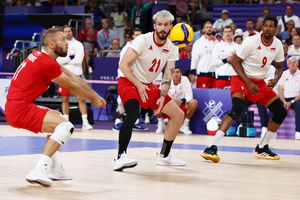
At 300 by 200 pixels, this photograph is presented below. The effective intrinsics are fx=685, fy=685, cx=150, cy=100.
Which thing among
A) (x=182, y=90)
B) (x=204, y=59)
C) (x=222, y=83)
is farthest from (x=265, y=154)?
(x=204, y=59)

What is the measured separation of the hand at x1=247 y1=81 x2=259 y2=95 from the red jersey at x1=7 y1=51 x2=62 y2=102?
3743mm

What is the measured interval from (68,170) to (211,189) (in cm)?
199

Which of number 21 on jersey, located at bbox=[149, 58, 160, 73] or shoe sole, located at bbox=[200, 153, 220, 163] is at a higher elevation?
number 21 on jersey, located at bbox=[149, 58, 160, 73]

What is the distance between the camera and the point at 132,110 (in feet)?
27.6

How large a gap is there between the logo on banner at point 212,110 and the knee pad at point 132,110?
7453 mm

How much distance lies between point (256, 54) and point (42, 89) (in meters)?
4.07

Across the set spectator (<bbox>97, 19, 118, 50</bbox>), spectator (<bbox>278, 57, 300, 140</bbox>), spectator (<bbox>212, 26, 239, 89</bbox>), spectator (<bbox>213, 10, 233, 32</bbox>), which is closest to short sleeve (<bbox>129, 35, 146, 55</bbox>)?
spectator (<bbox>278, 57, 300, 140</bbox>)

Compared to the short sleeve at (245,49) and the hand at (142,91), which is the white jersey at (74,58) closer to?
the short sleeve at (245,49)

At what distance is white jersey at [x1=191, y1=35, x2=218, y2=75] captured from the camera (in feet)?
56.4

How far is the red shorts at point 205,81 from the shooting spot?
17364 mm

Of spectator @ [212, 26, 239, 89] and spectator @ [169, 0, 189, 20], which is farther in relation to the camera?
spectator @ [169, 0, 189, 20]

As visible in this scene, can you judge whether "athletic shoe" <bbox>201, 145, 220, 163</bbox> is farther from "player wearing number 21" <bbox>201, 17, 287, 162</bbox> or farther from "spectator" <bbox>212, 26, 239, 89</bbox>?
"spectator" <bbox>212, 26, 239, 89</bbox>

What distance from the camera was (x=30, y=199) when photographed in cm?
588

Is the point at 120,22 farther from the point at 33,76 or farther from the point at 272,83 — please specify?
the point at 33,76
